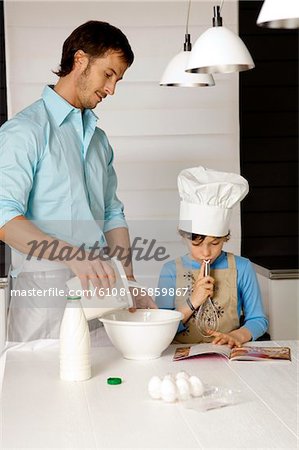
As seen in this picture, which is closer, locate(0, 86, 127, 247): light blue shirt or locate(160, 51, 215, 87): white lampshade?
locate(0, 86, 127, 247): light blue shirt

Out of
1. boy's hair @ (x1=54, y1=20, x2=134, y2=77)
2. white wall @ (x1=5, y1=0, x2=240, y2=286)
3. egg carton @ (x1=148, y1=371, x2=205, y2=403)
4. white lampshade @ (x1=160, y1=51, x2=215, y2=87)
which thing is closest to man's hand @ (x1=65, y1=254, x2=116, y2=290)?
egg carton @ (x1=148, y1=371, x2=205, y2=403)

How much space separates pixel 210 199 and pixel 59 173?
0.61m

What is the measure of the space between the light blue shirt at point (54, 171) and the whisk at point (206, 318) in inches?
17.4

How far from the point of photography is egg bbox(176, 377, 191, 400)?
5.95 ft

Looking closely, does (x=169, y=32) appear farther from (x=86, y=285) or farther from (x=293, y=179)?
(x=86, y=285)

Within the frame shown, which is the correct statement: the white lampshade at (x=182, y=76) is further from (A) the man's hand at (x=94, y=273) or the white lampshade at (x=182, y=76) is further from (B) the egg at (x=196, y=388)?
(B) the egg at (x=196, y=388)

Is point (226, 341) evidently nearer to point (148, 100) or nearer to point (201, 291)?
point (201, 291)

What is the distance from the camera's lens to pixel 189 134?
150 inches

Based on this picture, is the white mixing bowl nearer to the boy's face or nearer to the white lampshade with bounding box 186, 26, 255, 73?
the boy's face

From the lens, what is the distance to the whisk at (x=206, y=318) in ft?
8.90

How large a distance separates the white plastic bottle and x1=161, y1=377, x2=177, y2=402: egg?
0.28 meters

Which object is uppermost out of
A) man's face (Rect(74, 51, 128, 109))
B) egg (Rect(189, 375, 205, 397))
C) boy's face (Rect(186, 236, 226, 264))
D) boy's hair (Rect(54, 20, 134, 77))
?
boy's hair (Rect(54, 20, 134, 77))

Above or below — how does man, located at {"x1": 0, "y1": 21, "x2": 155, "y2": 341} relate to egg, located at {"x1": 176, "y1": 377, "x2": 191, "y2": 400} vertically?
above

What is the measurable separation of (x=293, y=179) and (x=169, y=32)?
947 mm
